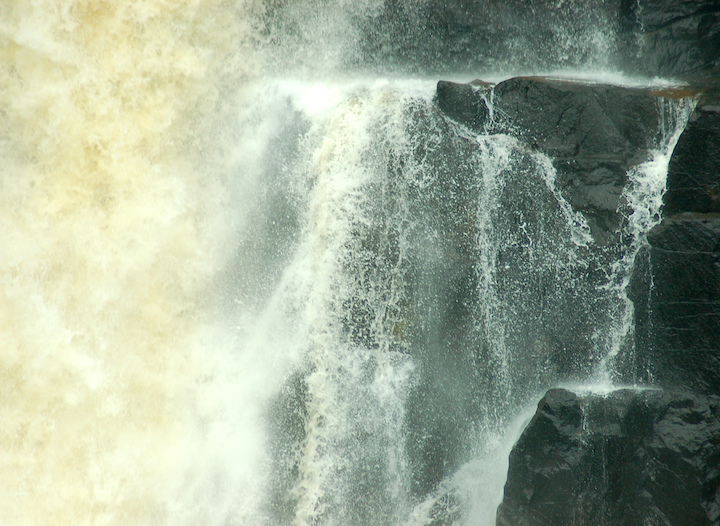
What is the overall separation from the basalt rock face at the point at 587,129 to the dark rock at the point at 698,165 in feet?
0.97

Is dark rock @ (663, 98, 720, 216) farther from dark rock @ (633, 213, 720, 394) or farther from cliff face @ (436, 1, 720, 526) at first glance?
dark rock @ (633, 213, 720, 394)

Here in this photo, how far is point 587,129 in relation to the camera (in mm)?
5258

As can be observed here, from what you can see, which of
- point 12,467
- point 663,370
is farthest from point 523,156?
point 12,467

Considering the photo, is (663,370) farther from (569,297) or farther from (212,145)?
(212,145)

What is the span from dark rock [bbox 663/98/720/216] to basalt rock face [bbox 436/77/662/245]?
295mm

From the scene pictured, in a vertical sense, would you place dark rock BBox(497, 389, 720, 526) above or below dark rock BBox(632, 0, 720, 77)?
below

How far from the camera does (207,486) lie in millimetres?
5867

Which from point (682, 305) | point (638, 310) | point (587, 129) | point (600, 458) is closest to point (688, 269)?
point (682, 305)

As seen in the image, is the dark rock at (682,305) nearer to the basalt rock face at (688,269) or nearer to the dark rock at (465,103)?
the basalt rock face at (688,269)

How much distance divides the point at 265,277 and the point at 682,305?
4.50 metres

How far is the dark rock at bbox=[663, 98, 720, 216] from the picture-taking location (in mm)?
4848

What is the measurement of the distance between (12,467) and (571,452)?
19.5 ft

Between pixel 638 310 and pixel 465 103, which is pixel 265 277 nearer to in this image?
pixel 465 103

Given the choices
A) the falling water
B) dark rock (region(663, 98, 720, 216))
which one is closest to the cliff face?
dark rock (region(663, 98, 720, 216))
